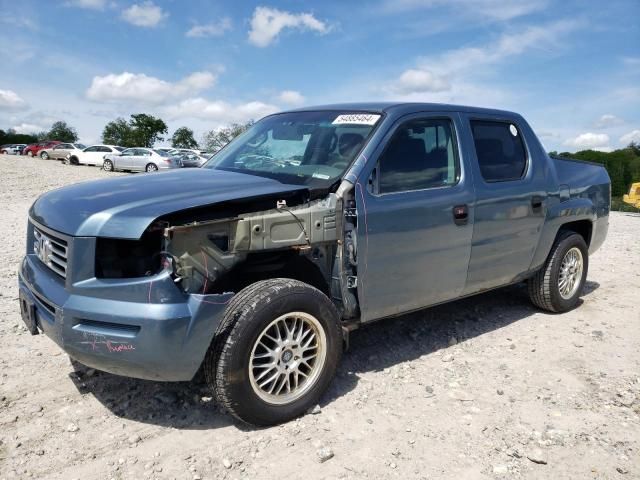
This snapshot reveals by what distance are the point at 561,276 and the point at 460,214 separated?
2.02 m

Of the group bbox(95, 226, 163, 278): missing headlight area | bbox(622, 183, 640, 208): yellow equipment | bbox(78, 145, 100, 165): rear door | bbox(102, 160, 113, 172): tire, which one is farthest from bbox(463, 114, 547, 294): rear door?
bbox(78, 145, 100, 165): rear door

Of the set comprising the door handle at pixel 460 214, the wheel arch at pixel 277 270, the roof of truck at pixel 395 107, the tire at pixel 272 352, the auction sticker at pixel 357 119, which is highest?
the roof of truck at pixel 395 107

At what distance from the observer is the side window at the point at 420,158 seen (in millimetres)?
3635

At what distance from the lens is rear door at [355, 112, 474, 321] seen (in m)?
3.48

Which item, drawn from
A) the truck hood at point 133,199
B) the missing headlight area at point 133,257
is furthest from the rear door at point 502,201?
the missing headlight area at point 133,257

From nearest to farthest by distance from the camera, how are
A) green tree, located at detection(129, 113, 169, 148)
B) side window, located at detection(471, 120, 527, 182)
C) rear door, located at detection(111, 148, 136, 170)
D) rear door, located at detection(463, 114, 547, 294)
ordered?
rear door, located at detection(463, 114, 547, 294) → side window, located at detection(471, 120, 527, 182) → rear door, located at detection(111, 148, 136, 170) → green tree, located at detection(129, 113, 169, 148)

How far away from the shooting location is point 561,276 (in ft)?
17.5

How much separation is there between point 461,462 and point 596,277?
Result: 5.03m

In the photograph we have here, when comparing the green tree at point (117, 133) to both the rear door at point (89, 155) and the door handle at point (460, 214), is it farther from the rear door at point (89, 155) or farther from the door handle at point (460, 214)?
the door handle at point (460, 214)

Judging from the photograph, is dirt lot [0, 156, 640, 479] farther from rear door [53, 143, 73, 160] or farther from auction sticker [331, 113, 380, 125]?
rear door [53, 143, 73, 160]

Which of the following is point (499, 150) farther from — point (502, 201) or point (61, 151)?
point (61, 151)

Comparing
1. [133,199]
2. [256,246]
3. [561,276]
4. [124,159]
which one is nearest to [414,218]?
[256,246]

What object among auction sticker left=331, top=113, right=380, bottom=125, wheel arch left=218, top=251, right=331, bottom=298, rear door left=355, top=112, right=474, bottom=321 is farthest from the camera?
auction sticker left=331, top=113, right=380, bottom=125

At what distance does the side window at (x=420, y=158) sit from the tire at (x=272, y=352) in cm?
97
